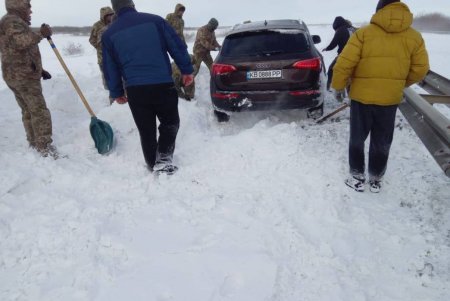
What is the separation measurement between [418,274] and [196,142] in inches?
136

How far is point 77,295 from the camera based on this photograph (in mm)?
2693

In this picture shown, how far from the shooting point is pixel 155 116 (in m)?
4.47

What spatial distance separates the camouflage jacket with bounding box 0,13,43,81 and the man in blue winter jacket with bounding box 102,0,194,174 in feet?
4.10

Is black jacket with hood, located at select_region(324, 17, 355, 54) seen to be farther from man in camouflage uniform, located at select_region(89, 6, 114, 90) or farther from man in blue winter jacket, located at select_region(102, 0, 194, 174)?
man in camouflage uniform, located at select_region(89, 6, 114, 90)

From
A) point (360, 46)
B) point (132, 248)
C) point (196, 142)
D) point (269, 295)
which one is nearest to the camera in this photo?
point (269, 295)

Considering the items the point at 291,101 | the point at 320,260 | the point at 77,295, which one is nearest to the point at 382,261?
the point at 320,260

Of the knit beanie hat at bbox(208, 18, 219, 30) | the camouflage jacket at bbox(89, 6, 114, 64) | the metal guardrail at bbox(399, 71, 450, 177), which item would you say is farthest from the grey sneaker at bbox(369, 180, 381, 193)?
the knit beanie hat at bbox(208, 18, 219, 30)

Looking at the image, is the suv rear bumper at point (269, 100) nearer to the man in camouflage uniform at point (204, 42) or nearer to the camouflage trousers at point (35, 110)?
the camouflage trousers at point (35, 110)

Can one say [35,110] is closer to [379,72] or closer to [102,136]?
[102,136]

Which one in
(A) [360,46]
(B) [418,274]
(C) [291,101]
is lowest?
(B) [418,274]

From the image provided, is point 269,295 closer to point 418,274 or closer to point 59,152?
point 418,274

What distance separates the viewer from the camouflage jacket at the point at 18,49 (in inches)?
179

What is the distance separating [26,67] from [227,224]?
350 centimetres

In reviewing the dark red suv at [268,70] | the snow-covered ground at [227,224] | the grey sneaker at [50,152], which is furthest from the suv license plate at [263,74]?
the grey sneaker at [50,152]
